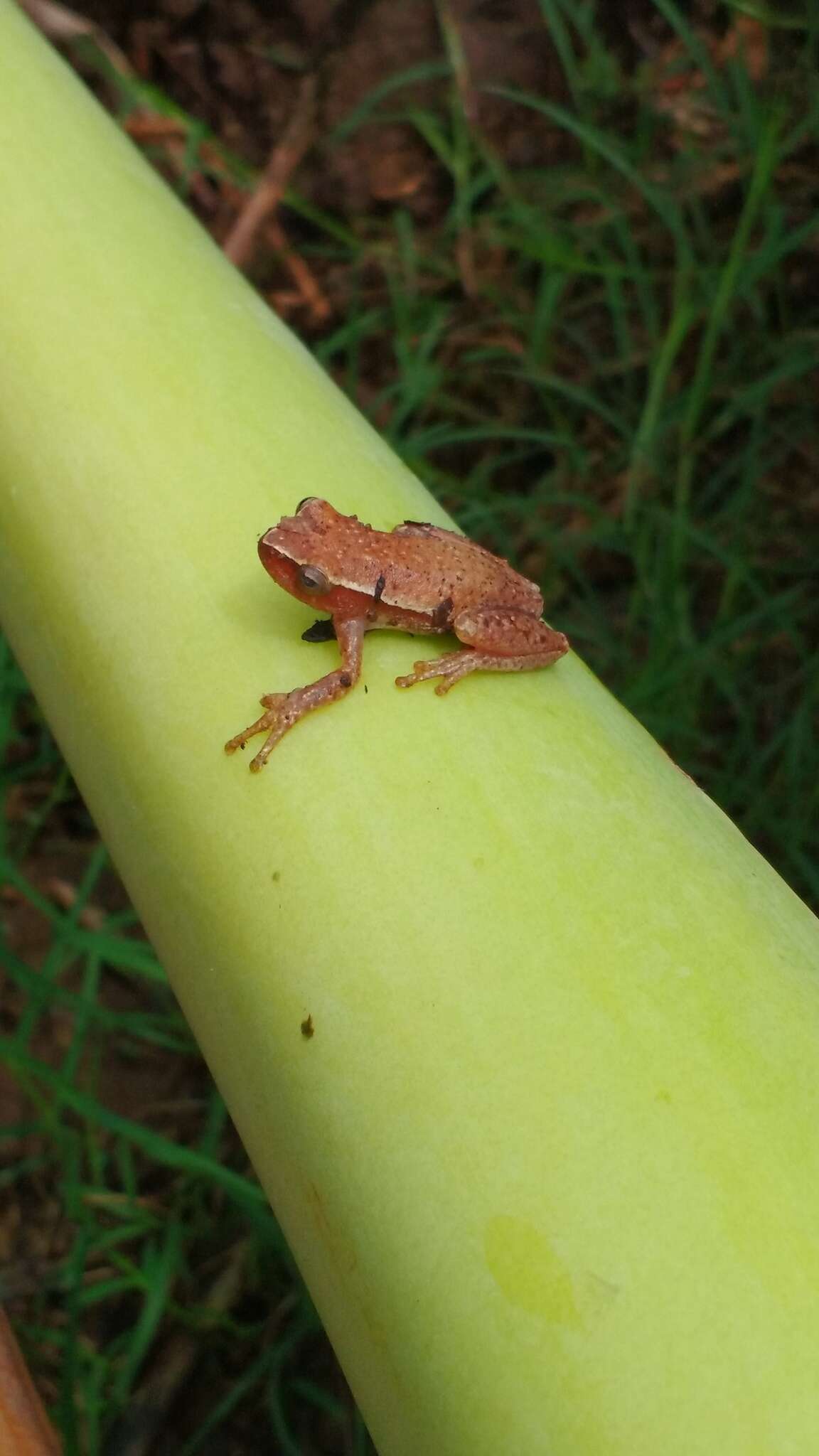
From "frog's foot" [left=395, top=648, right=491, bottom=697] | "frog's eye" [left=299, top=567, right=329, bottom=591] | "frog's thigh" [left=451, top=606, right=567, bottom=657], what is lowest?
"frog's thigh" [left=451, top=606, right=567, bottom=657]

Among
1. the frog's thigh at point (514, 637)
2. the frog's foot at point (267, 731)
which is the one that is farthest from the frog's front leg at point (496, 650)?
the frog's foot at point (267, 731)

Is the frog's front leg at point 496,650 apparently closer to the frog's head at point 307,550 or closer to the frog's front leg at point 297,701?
the frog's front leg at point 297,701

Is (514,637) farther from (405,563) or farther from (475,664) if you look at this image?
(405,563)

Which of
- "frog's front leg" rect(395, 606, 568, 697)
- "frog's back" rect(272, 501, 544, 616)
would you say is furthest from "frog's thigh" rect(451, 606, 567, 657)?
"frog's back" rect(272, 501, 544, 616)

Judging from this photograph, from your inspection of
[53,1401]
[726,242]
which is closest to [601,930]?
[53,1401]

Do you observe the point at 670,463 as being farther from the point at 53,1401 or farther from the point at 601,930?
the point at 53,1401

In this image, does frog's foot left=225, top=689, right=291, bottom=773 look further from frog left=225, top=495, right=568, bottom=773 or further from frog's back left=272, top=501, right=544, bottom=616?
frog's back left=272, top=501, right=544, bottom=616
